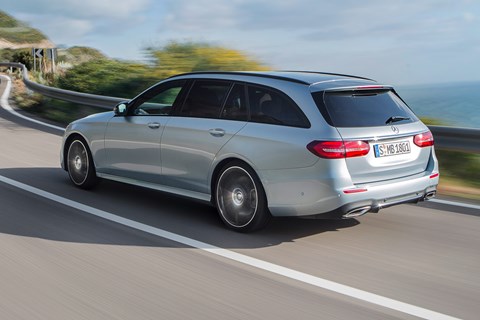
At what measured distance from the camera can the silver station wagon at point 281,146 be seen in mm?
5703

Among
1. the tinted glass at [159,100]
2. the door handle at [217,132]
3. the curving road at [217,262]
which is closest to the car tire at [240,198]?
the curving road at [217,262]

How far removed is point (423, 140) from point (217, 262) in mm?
2320

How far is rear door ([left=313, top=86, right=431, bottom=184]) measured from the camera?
227 inches

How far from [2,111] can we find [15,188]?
10.6m

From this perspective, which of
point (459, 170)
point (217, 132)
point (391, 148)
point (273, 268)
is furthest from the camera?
point (459, 170)

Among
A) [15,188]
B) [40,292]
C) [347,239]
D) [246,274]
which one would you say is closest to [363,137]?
[347,239]

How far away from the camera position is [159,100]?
291 inches

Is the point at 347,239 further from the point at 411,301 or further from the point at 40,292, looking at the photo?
the point at 40,292

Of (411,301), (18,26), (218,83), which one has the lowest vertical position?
(411,301)

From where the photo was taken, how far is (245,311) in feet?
14.3

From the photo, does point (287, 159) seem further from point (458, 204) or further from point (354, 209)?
point (458, 204)

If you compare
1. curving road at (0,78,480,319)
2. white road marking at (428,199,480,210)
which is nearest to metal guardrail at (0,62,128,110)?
curving road at (0,78,480,319)

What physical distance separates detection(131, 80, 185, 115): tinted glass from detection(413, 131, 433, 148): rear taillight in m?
2.44

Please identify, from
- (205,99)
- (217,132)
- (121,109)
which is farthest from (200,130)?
(121,109)
